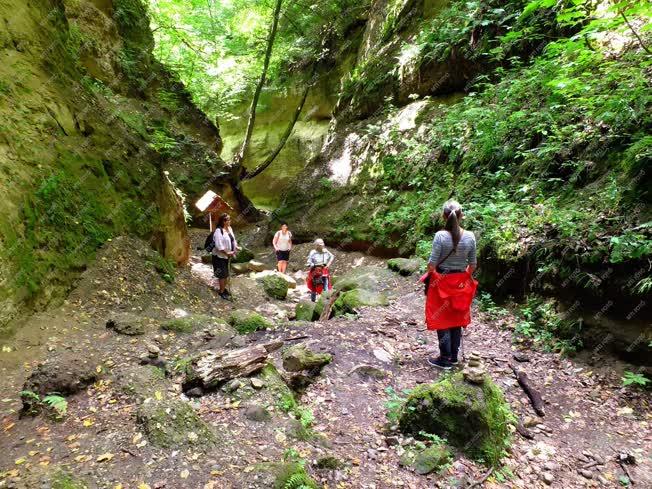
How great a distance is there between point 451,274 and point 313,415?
2293 mm

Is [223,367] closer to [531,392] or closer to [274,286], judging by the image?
[531,392]

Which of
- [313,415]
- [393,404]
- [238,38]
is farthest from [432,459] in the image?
[238,38]

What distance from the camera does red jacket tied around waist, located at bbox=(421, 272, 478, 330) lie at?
4.77 meters

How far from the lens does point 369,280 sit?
9484mm

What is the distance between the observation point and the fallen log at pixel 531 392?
4.50 meters

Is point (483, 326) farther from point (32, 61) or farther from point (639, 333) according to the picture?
point (32, 61)

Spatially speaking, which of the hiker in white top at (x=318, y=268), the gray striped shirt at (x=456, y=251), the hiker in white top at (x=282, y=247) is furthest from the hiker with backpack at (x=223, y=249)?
the gray striped shirt at (x=456, y=251)

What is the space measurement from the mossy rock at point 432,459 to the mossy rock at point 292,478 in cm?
101

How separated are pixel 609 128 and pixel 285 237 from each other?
28.9 feet

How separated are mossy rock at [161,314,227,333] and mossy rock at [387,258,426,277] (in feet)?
Result: 15.6

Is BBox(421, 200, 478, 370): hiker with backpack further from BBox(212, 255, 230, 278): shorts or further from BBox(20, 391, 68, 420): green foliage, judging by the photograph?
BBox(212, 255, 230, 278): shorts

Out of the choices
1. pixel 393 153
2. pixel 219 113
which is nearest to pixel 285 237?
pixel 393 153

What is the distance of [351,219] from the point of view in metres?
14.2

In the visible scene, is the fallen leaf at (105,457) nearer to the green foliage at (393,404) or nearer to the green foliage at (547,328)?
the green foliage at (393,404)
